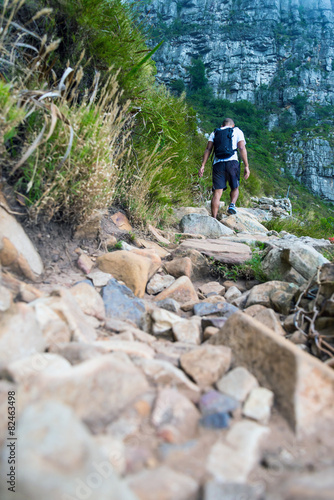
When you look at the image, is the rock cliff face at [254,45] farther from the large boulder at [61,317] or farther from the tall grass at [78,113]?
the large boulder at [61,317]

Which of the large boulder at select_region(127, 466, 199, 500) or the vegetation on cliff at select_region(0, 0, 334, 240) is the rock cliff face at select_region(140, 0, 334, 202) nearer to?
the vegetation on cliff at select_region(0, 0, 334, 240)

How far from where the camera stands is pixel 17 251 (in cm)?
192

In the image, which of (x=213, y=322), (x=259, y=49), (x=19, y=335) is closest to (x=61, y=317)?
(x=19, y=335)

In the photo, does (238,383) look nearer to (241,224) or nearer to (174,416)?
(174,416)

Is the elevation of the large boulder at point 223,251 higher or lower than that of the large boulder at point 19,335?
lower

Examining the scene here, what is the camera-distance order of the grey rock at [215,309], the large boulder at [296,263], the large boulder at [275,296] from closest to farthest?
1. the grey rock at [215,309]
2. the large boulder at [275,296]
3. the large boulder at [296,263]

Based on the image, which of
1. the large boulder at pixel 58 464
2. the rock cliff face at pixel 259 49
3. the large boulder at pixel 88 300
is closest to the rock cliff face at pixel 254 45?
the rock cliff face at pixel 259 49

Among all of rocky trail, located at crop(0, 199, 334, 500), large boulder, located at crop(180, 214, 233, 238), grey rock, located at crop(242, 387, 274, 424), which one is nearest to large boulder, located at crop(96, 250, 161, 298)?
rocky trail, located at crop(0, 199, 334, 500)

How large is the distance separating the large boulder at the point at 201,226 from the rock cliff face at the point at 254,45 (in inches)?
2272

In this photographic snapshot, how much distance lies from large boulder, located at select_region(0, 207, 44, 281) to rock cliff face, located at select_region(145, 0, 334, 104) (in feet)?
198

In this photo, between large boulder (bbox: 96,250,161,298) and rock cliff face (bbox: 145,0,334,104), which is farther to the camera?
→ rock cliff face (bbox: 145,0,334,104)

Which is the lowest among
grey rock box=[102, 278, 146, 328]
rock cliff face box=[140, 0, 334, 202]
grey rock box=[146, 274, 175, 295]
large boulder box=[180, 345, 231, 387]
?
grey rock box=[146, 274, 175, 295]

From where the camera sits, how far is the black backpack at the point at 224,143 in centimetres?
571

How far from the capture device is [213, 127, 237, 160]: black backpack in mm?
5715
